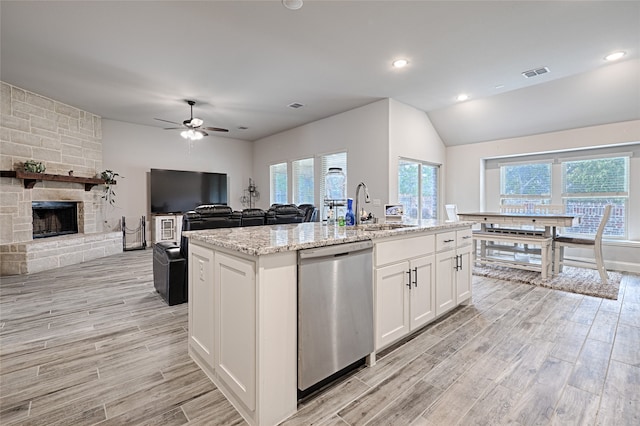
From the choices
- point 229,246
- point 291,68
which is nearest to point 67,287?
point 229,246

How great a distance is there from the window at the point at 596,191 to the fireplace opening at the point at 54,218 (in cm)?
980

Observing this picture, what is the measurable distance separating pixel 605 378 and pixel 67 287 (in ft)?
18.5

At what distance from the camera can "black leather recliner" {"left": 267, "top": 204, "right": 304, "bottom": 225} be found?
5230mm

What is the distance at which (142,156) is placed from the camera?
7.30m

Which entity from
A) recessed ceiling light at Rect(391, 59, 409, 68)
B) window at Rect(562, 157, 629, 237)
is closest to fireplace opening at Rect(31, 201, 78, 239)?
recessed ceiling light at Rect(391, 59, 409, 68)

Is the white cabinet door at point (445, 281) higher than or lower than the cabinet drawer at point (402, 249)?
lower

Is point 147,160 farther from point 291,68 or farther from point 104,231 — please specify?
point 291,68

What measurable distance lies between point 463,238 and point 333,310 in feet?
6.39

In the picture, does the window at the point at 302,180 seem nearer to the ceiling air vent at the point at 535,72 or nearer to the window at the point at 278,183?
the window at the point at 278,183

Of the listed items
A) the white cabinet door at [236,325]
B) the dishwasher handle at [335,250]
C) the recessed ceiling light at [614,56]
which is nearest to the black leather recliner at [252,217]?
the white cabinet door at [236,325]

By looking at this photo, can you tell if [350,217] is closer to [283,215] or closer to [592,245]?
[283,215]

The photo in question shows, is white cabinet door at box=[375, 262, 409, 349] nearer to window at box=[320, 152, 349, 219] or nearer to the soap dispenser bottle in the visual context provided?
the soap dispenser bottle

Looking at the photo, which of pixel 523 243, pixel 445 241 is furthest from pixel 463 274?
pixel 523 243

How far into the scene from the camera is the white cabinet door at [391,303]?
212 centimetres
